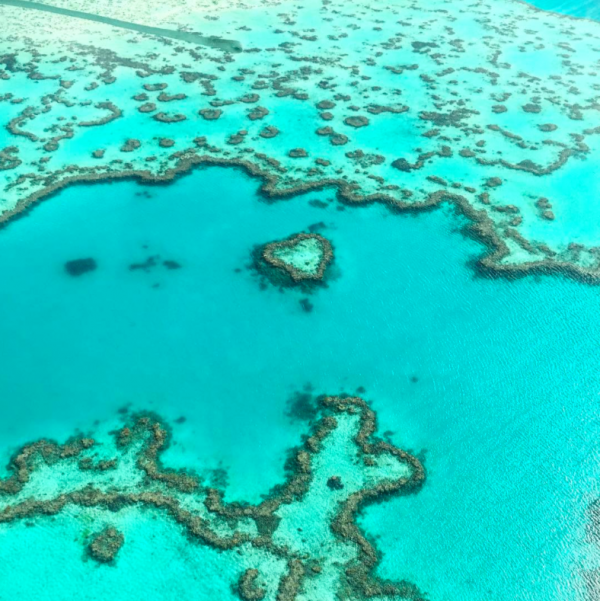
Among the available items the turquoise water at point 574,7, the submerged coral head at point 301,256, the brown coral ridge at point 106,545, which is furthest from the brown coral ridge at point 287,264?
the turquoise water at point 574,7

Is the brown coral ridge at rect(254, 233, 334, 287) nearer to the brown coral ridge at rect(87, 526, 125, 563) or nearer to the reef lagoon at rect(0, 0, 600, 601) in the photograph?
the reef lagoon at rect(0, 0, 600, 601)

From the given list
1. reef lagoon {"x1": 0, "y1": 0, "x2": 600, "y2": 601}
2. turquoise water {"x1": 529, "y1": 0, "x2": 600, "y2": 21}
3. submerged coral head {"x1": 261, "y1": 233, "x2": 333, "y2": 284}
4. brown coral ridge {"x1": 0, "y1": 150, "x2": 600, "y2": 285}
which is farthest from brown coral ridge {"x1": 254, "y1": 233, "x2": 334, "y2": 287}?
turquoise water {"x1": 529, "y1": 0, "x2": 600, "y2": 21}

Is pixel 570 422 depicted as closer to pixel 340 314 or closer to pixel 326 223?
pixel 340 314

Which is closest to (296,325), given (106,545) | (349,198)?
(349,198)

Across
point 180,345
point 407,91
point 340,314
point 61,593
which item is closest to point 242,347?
point 180,345

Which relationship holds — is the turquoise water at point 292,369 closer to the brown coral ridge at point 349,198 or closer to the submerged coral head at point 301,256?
the brown coral ridge at point 349,198

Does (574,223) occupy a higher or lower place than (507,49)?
lower

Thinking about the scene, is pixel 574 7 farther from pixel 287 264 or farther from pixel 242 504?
pixel 242 504
